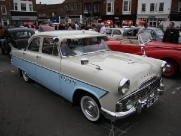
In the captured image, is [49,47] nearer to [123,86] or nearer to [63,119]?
[63,119]

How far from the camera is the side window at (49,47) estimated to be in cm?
370

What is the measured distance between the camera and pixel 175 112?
11.8 ft

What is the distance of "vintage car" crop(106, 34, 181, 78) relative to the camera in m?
5.42

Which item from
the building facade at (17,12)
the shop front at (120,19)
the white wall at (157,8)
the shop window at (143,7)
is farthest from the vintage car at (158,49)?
the building facade at (17,12)

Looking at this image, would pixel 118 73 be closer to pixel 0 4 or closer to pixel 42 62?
pixel 42 62

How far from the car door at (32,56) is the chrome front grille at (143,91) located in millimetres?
2584

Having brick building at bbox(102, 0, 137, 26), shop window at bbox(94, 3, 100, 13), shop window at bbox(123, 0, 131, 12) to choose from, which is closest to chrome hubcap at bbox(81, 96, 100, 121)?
brick building at bbox(102, 0, 137, 26)

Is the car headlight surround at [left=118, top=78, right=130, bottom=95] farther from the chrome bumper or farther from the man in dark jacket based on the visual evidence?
the man in dark jacket

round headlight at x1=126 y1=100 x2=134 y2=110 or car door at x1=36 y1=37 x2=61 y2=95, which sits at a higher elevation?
car door at x1=36 y1=37 x2=61 y2=95

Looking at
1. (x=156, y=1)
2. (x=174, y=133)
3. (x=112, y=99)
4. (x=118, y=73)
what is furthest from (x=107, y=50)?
(x=156, y=1)

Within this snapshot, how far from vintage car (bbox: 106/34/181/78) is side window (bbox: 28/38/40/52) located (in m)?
3.39

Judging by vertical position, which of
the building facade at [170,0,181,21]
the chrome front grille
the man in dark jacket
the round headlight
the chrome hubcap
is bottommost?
the chrome hubcap

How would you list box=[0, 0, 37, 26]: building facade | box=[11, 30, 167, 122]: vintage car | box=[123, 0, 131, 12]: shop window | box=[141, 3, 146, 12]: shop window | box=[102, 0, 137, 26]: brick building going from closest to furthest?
box=[11, 30, 167, 122]: vintage car < box=[141, 3, 146, 12]: shop window < box=[102, 0, 137, 26]: brick building < box=[123, 0, 131, 12]: shop window < box=[0, 0, 37, 26]: building facade

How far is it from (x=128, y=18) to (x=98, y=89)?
31.0 metres
